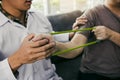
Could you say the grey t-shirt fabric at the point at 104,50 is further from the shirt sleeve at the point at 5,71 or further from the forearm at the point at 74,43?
the shirt sleeve at the point at 5,71

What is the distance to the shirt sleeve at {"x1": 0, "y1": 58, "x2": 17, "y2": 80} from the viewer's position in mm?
1181

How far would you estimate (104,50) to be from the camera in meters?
1.77

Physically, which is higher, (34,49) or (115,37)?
(34,49)

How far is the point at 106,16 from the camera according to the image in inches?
70.1

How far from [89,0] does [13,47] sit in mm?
2546

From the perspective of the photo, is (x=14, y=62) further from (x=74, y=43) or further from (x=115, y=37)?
(x=115, y=37)

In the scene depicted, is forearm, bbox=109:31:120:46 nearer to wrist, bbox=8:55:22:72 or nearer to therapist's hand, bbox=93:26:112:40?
therapist's hand, bbox=93:26:112:40

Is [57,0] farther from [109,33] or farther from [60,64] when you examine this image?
[109,33]

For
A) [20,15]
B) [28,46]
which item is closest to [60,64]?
[20,15]

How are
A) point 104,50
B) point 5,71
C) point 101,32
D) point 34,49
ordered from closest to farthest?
point 34,49, point 5,71, point 101,32, point 104,50

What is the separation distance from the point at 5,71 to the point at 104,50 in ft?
2.73

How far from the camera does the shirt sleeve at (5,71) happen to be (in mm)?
1181

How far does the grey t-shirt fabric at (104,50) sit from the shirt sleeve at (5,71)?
75 centimetres

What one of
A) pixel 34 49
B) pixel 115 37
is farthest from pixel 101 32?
pixel 34 49
